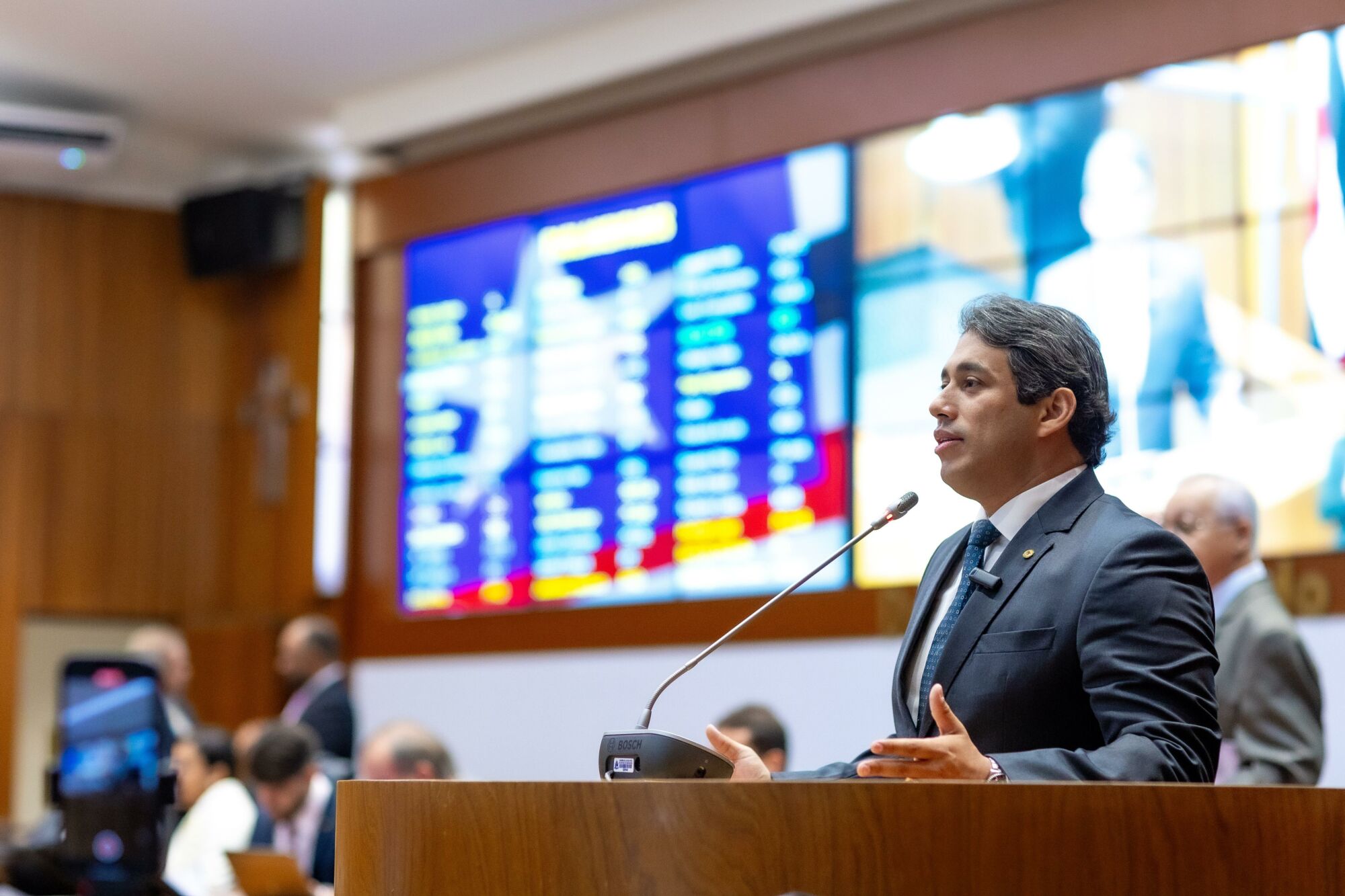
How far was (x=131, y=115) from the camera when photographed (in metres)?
7.78

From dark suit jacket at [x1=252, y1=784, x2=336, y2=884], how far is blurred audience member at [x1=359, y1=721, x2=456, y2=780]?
128mm

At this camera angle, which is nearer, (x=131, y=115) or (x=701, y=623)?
(x=701, y=623)

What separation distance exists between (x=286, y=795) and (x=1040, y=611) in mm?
3019

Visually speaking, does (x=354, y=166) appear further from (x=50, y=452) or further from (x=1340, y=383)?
(x=1340, y=383)

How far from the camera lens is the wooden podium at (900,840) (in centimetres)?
154

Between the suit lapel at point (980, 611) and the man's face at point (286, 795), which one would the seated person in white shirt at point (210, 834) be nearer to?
the man's face at point (286, 795)

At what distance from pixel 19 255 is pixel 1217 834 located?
7664 mm

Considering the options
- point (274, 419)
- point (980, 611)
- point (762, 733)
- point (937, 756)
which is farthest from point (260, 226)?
point (937, 756)

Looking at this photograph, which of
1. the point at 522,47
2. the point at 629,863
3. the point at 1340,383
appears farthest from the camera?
the point at 522,47

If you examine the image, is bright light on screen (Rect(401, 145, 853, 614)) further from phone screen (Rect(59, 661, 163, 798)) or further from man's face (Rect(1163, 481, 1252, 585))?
phone screen (Rect(59, 661, 163, 798))

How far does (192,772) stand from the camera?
4.97 m

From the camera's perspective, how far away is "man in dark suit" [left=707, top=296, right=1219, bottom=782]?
180cm

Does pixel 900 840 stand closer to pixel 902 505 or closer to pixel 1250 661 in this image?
pixel 902 505

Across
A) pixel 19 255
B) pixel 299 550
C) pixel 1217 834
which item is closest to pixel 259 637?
pixel 299 550
